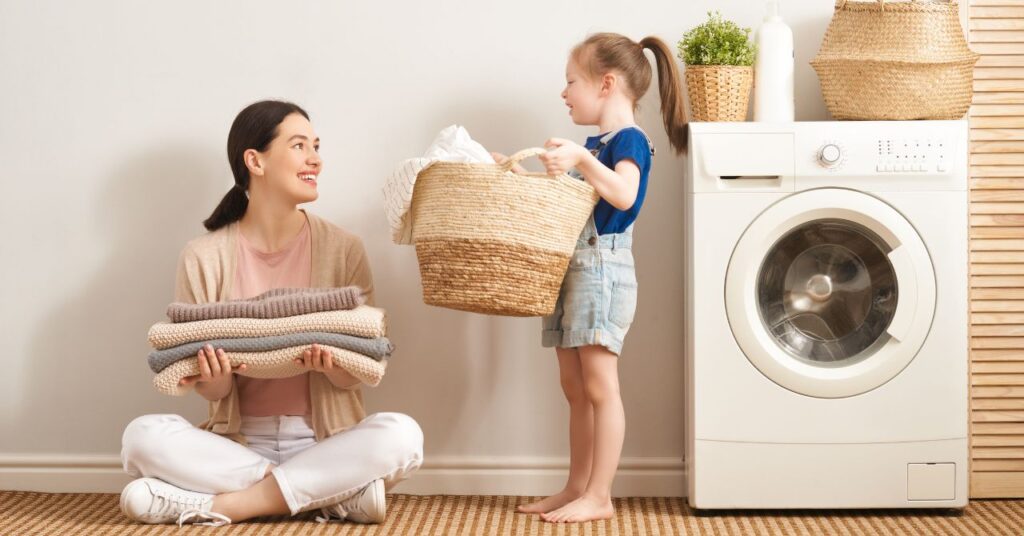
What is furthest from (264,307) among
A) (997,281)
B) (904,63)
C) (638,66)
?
(997,281)

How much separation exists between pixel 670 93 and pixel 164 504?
131cm

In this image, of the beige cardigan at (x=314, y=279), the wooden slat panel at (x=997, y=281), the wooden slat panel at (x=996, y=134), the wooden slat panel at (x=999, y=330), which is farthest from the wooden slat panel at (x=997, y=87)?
the beige cardigan at (x=314, y=279)

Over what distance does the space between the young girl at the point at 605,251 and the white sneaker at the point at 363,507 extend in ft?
1.08

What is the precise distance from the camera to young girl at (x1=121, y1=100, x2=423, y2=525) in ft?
6.55

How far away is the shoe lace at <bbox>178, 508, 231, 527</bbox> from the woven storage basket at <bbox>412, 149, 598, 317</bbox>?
24.0 inches

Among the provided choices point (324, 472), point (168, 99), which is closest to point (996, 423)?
point (324, 472)

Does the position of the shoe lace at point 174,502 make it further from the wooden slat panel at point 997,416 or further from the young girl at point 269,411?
the wooden slat panel at point 997,416

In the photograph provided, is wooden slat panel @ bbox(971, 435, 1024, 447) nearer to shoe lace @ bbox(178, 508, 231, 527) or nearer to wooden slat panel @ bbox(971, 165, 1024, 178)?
wooden slat panel @ bbox(971, 165, 1024, 178)

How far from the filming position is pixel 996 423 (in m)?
2.24

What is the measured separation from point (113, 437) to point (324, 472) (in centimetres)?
71

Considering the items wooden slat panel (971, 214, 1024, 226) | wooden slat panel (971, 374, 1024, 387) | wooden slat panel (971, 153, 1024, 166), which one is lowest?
wooden slat panel (971, 374, 1024, 387)

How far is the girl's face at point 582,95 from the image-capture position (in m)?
2.08

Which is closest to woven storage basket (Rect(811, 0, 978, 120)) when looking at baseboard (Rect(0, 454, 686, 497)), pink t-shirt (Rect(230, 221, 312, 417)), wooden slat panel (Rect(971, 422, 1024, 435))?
wooden slat panel (Rect(971, 422, 1024, 435))

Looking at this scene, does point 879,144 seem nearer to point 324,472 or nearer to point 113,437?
point 324,472
